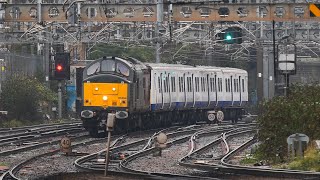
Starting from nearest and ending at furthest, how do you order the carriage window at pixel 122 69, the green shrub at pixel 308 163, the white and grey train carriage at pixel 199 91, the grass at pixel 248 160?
the green shrub at pixel 308 163 < the grass at pixel 248 160 < the carriage window at pixel 122 69 < the white and grey train carriage at pixel 199 91

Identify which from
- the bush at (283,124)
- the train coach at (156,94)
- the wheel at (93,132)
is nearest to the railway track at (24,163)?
the wheel at (93,132)

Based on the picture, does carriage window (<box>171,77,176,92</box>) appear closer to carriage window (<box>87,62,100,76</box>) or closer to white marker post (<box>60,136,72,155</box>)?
carriage window (<box>87,62,100,76</box>)

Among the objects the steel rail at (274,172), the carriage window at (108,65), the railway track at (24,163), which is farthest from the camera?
the carriage window at (108,65)

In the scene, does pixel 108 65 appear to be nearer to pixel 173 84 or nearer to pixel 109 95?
pixel 109 95

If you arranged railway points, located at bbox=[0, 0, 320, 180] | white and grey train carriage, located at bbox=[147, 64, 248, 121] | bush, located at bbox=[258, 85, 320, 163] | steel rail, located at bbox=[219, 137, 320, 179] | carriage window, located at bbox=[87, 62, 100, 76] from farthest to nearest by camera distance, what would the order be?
white and grey train carriage, located at bbox=[147, 64, 248, 121] < carriage window, located at bbox=[87, 62, 100, 76] < bush, located at bbox=[258, 85, 320, 163] < railway points, located at bbox=[0, 0, 320, 180] < steel rail, located at bbox=[219, 137, 320, 179]

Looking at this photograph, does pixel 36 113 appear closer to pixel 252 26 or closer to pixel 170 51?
pixel 170 51

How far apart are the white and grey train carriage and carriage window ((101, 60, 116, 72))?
3.91 m

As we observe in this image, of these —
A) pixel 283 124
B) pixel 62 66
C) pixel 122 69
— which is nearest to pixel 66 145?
pixel 283 124

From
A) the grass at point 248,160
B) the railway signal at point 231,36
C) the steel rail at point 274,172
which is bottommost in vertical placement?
the grass at point 248,160

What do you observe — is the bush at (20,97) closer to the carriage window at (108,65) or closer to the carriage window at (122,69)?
the carriage window at (108,65)

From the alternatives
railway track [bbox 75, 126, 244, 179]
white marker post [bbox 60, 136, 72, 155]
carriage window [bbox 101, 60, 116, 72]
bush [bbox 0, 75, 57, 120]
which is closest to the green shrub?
railway track [bbox 75, 126, 244, 179]

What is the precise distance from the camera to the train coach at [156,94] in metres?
36.6

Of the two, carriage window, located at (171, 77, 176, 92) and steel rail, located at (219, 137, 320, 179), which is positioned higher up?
carriage window, located at (171, 77, 176, 92)

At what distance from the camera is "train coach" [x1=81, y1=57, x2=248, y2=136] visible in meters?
36.6
